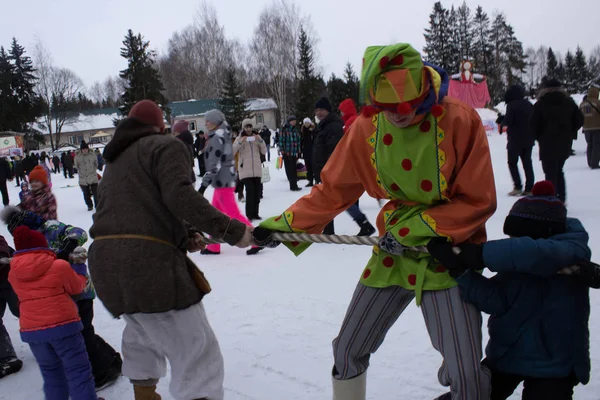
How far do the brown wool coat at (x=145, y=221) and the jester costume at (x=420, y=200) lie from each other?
74cm

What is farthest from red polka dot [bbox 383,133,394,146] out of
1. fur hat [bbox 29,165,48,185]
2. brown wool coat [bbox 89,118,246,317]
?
fur hat [bbox 29,165,48,185]

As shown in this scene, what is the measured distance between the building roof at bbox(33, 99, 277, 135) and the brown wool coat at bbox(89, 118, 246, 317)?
47.8 meters

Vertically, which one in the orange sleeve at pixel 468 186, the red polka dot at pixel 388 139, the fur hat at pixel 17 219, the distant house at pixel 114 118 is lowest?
the fur hat at pixel 17 219

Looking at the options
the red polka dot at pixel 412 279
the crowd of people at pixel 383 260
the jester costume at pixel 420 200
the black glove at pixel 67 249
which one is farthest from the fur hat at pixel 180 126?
the red polka dot at pixel 412 279

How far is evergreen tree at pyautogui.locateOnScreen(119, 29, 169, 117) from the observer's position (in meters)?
36.1

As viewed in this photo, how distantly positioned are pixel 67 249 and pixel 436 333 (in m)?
2.22

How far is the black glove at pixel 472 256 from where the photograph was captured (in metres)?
1.89

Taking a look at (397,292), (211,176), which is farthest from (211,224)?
(211,176)

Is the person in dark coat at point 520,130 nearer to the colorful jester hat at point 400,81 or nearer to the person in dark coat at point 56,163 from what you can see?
the colorful jester hat at point 400,81

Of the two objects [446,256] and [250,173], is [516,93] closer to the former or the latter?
[250,173]

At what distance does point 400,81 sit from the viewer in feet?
6.21

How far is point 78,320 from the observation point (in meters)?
2.77

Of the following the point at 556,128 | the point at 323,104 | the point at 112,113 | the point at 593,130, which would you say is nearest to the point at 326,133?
the point at 323,104

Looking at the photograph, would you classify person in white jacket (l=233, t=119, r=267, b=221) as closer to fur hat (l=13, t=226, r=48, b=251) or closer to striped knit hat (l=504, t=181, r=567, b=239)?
fur hat (l=13, t=226, r=48, b=251)
